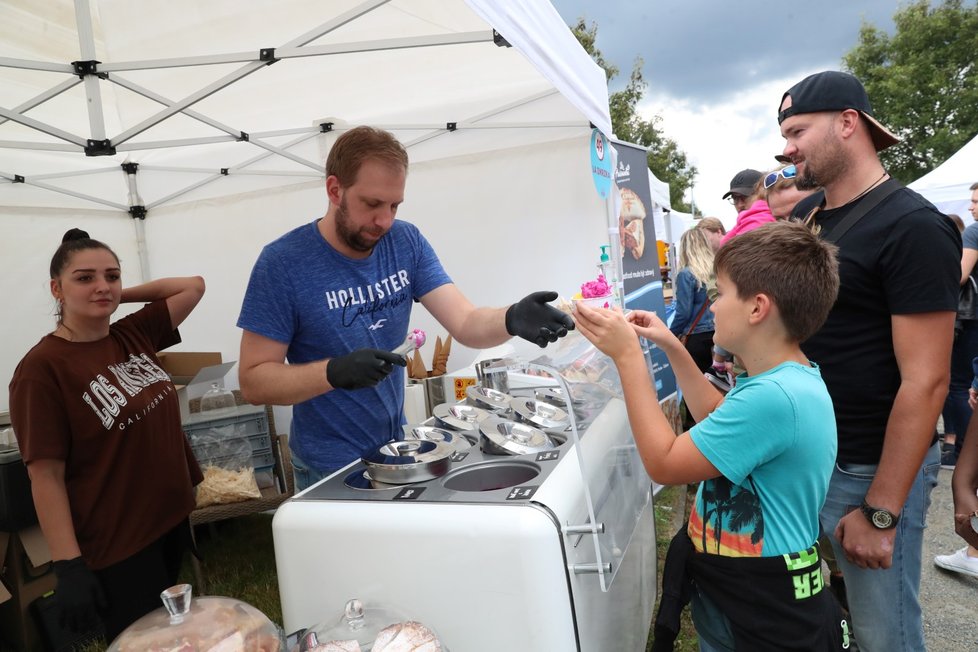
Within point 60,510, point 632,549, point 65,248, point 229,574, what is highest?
point 65,248

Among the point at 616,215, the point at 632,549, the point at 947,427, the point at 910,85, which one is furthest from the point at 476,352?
the point at 910,85

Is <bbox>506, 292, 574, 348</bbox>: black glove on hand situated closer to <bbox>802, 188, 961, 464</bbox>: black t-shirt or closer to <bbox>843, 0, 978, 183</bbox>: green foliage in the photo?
<bbox>802, 188, 961, 464</bbox>: black t-shirt

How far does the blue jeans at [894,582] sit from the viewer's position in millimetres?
1525

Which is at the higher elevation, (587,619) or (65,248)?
(65,248)

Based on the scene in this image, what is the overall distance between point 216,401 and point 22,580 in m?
1.30

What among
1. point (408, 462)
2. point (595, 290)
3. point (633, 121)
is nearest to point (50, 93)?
point (408, 462)

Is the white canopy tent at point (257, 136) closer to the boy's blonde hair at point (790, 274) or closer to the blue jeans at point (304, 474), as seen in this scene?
the boy's blonde hair at point (790, 274)

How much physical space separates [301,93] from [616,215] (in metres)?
2.24

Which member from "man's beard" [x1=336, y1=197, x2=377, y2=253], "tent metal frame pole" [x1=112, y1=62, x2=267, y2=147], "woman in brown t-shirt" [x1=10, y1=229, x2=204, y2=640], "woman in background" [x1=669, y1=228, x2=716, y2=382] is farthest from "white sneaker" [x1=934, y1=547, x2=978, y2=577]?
"tent metal frame pole" [x1=112, y1=62, x2=267, y2=147]

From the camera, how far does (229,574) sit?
3.83m

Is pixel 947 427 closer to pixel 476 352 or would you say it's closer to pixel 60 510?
pixel 476 352

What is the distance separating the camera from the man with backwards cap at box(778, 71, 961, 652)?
143 centimetres

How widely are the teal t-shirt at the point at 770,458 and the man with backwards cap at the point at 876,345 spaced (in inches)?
10.8

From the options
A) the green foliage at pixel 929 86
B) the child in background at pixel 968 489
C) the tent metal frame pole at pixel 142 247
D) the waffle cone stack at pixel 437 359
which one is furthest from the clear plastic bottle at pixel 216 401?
the green foliage at pixel 929 86
